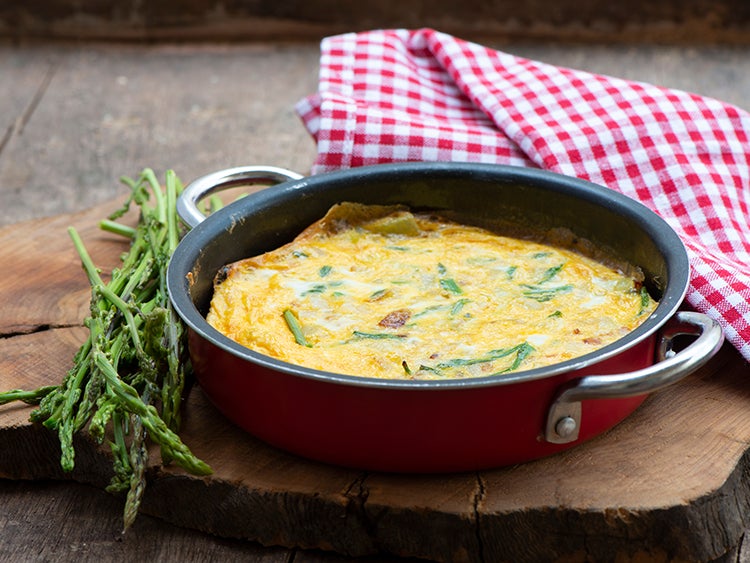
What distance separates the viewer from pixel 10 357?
8.81 feet

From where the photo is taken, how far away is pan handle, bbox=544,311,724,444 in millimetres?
2055

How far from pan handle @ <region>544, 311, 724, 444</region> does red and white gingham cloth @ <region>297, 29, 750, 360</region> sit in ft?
2.28

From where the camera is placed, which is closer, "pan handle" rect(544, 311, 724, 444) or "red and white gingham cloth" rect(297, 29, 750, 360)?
"pan handle" rect(544, 311, 724, 444)

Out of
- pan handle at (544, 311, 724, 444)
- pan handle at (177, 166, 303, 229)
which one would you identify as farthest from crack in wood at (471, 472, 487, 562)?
pan handle at (177, 166, 303, 229)

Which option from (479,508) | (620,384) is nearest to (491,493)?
(479,508)

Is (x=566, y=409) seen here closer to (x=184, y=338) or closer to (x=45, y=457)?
(x=184, y=338)

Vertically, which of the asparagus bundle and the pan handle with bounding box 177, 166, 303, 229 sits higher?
the pan handle with bounding box 177, 166, 303, 229

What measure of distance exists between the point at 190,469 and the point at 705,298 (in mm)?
1305

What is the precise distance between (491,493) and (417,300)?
588 mm

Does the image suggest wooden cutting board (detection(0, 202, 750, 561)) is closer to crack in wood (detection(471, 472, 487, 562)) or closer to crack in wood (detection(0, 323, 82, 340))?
crack in wood (detection(471, 472, 487, 562))

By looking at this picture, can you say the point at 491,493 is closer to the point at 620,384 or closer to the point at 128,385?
the point at 620,384

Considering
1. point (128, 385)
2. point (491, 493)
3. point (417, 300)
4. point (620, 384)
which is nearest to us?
point (620, 384)

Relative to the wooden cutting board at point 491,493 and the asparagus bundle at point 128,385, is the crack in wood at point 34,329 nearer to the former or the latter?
the asparagus bundle at point 128,385

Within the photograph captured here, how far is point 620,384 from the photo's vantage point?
2.05 meters
